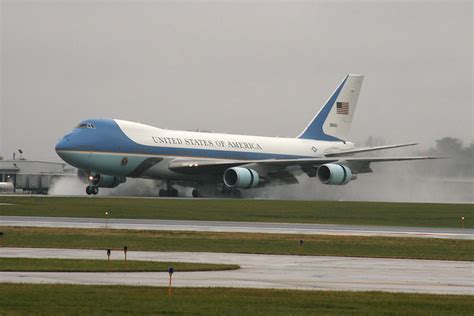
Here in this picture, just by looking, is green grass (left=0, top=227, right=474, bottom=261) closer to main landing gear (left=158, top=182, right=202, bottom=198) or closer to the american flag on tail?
main landing gear (left=158, top=182, right=202, bottom=198)

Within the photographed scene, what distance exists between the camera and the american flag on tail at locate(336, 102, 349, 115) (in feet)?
310

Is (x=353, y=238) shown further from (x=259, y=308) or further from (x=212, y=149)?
(x=212, y=149)

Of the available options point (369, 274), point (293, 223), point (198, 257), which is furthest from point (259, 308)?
point (293, 223)

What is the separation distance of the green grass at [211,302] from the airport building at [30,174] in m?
77.5

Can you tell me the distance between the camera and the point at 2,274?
23.9m

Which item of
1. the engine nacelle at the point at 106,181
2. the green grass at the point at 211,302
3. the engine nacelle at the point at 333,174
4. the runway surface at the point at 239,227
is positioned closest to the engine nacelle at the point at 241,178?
the engine nacelle at the point at 333,174

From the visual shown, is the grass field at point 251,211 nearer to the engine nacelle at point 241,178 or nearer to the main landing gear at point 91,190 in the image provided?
the engine nacelle at point 241,178

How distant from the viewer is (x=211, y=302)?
19.8 m

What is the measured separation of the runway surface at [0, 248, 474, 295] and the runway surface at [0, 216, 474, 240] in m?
10.9

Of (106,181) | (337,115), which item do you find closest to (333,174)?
(337,115)

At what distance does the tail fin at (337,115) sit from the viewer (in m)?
92.5

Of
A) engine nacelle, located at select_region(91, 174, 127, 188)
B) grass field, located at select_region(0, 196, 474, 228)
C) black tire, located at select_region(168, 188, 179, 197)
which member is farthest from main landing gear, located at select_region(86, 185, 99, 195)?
grass field, located at select_region(0, 196, 474, 228)

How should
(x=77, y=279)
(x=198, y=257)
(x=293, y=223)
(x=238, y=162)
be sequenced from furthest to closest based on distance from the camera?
(x=238, y=162)
(x=293, y=223)
(x=198, y=257)
(x=77, y=279)

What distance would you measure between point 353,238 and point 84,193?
48.6m
